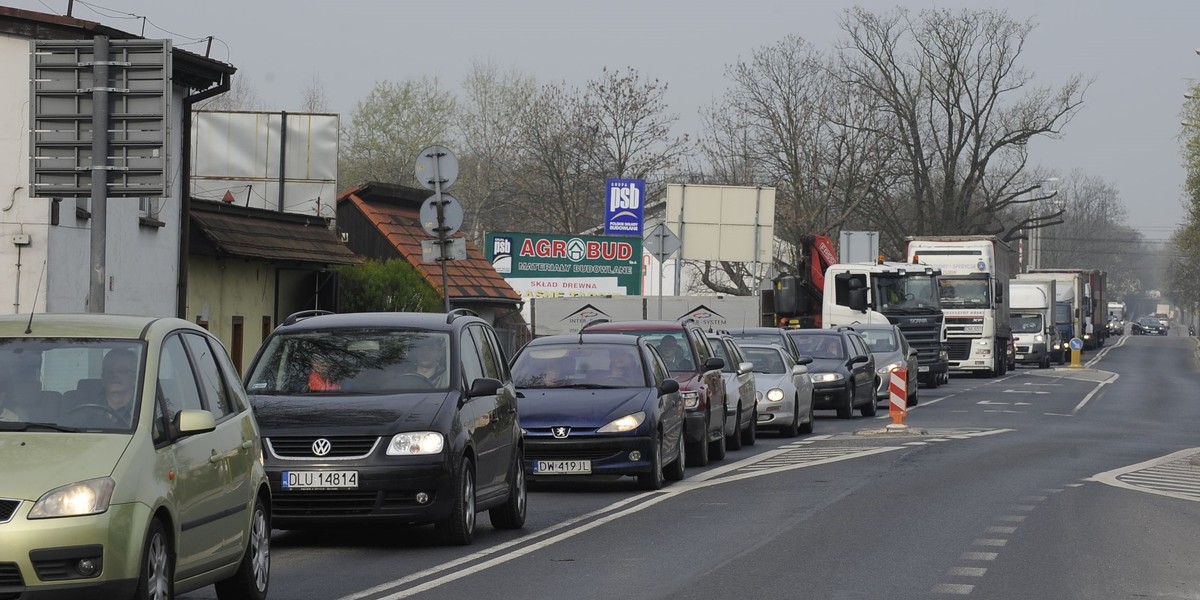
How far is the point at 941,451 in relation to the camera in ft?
72.9

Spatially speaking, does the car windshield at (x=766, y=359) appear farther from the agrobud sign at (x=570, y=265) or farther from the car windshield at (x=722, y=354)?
the agrobud sign at (x=570, y=265)

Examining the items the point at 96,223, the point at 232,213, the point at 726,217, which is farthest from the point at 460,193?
the point at 96,223

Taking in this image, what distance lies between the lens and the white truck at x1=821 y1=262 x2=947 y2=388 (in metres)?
43.5

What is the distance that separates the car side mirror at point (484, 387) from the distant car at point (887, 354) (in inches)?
962

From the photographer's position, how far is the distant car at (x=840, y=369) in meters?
30.7

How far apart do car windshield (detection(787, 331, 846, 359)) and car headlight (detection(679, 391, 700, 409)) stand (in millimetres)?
12733

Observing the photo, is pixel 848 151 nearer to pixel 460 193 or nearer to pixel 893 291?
pixel 460 193

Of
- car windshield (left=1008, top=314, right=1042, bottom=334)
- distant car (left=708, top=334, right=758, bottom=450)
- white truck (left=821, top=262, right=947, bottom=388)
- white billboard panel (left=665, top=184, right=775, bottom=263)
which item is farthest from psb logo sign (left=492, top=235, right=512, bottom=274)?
distant car (left=708, top=334, right=758, bottom=450)

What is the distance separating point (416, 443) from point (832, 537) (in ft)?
10.7

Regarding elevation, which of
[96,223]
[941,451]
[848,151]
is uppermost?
[848,151]

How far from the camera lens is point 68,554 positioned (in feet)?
23.3

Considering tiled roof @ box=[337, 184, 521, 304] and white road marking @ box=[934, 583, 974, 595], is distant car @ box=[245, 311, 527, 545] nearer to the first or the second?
white road marking @ box=[934, 583, 974, 595]

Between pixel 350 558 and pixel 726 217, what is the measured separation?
3488 cm

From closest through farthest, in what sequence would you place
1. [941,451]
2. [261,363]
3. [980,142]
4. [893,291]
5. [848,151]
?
[261,363] → [941,451] → [893,291] → [848,151] → [980,142]
